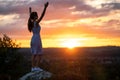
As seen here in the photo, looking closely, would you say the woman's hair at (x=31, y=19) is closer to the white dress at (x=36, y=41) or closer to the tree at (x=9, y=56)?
the white dress at (x=36, y=41)

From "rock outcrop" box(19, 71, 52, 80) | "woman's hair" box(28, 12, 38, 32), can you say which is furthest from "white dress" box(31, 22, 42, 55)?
"rock outcrop" box(19, 71, 52, 80)

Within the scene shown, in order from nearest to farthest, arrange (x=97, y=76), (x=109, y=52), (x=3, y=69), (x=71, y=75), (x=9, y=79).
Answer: (x=71, y=75) → (x=9, y=79) → (x=97, y=76) → (x=3, y=69) → (x=109, y=52)

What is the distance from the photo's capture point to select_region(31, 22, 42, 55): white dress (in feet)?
80.6

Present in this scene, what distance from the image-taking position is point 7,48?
113ft

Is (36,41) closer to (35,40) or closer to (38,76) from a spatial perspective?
(35,40)

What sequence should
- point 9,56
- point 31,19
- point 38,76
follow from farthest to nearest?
point 9,56
point 31,19
point 38,76

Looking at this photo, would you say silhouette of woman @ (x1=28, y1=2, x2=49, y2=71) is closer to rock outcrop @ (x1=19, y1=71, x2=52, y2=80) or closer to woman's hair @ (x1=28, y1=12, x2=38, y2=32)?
woman's hair @ (x1=28, y1=12, x2=38, y2=32)

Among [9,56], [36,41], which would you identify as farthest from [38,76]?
[9,56]

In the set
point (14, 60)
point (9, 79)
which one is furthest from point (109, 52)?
point (9, 79)

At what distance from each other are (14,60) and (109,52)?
6226 centimetres

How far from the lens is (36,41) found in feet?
80.8

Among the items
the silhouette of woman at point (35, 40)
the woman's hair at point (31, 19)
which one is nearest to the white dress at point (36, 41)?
the silhouette of woman at point (35, 40)

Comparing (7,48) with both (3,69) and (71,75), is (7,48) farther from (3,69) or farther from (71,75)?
(71,75)

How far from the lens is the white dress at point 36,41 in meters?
24.6
